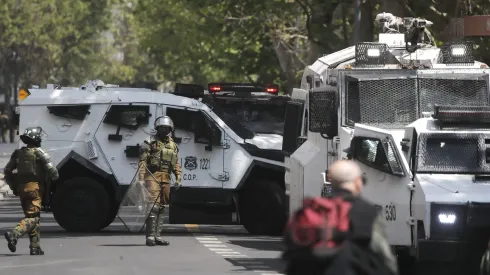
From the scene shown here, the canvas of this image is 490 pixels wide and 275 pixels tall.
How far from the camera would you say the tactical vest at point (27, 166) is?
59.1 feet

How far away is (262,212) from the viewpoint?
22656mm

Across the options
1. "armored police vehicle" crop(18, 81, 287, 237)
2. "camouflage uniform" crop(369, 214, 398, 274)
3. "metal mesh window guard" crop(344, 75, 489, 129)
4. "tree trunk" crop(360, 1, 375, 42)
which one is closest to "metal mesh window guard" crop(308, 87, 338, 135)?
"metal mesh window guard" crop(344, 75, 489, 129)

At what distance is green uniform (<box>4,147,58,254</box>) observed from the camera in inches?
710

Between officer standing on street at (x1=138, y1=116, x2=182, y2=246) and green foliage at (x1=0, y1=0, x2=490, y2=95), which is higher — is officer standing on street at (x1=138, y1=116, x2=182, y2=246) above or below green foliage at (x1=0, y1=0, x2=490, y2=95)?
below

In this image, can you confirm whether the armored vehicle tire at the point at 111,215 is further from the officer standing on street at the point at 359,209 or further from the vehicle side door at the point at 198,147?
the officer standing on street at the point at 359,209

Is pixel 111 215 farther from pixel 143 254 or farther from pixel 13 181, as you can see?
pixel 13 181

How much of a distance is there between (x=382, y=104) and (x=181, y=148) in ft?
20.9

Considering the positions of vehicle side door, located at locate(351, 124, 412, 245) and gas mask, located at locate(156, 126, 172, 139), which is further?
gas mask, located at locate(156, 126, 172, 139)

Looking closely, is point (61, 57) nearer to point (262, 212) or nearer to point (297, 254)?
point (262, 212)

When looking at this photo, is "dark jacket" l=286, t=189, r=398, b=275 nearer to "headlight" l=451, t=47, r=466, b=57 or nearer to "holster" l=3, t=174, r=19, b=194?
"headlight" l=451, t=47, r=466, b=57

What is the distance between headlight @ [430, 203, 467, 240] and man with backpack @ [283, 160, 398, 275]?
19.9ft

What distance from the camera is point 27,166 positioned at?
59.2 feet

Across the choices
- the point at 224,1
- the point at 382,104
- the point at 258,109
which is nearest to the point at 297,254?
the point at 382,104

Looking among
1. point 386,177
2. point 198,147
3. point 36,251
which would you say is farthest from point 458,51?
point 198,147
